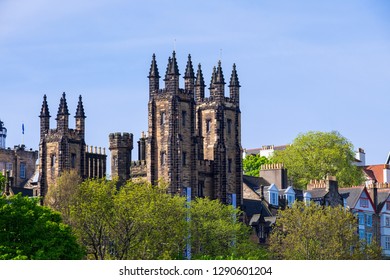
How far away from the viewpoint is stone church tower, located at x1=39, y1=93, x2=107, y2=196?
400ft

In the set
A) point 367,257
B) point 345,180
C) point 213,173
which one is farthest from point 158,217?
point 345,180

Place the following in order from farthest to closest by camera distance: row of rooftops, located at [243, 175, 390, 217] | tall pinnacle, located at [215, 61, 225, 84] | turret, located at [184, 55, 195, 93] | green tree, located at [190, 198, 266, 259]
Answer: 1. row of rooftops, located at [243, 175, 390, 217]
2. tall pinnacle, located at [215, 61, 225, 84]
3. turret, located at [184, 55, 195, 93]
4. green tree, located at [190, 198, 266, 259]

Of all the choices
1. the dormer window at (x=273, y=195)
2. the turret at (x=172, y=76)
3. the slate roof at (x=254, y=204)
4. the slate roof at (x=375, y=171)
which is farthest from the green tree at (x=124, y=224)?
the slate roof at (x=375, y=171)

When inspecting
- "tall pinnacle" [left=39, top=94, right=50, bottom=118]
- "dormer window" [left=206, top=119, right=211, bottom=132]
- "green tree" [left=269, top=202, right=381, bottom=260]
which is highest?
"tall pinnacle" [left=39, top=94, right=50, bottom=118]

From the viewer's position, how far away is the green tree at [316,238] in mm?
106188

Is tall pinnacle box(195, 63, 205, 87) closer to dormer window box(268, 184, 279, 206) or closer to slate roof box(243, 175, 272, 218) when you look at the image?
slate roof box(243, 175, 272, 218)

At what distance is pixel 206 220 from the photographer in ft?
366

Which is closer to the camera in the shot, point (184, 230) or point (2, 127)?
point (184, 230)

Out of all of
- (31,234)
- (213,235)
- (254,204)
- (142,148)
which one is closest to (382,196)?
(254,204)

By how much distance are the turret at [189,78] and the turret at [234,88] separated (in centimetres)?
819

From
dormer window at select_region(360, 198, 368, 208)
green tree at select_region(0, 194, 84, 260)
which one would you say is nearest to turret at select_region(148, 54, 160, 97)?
dormer window at select_region(360, 198, 368, 208)

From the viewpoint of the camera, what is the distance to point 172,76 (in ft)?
405

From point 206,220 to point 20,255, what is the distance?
43.8m
